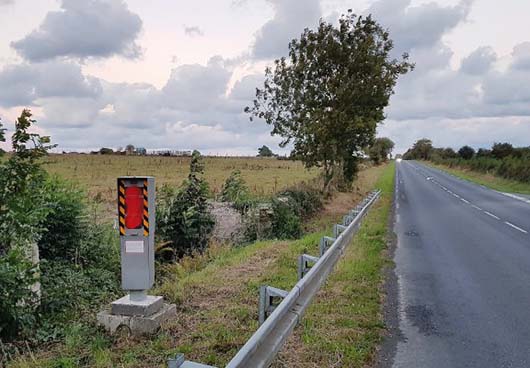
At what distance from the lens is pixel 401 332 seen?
18.2ft

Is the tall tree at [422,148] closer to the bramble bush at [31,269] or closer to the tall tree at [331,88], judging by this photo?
the tall tree at [331,88]

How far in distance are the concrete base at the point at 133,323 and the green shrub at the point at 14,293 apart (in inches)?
36.1

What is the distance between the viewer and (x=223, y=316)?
18.0 ft

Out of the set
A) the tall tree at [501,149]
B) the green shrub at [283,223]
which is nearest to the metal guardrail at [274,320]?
the green shrub at [283,223]

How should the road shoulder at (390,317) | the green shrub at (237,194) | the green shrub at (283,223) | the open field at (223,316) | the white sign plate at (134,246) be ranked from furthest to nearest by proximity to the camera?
the green shrub at (237,194)
the green shrub at (283,223)
the white sign plate at (134,246)
the road shoulder at (390,317)
the open field at (223,316)

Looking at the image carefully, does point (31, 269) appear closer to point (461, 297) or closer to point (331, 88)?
point (461, 297)

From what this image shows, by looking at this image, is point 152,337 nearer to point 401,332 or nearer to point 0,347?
point 0,347

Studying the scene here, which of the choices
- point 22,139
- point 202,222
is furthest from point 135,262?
point 202,222

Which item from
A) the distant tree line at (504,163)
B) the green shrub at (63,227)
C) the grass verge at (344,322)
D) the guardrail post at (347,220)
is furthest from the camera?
the distant tree line at (504,163)

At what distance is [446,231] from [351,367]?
11062mm

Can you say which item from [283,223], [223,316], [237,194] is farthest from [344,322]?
[237,194]

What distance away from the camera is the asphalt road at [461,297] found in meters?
4.98

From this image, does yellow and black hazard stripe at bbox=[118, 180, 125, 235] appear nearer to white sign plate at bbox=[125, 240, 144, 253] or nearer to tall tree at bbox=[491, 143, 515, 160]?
white sign plate at bbox=[125, 240, 144, 253]

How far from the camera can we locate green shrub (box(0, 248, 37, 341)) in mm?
5035
